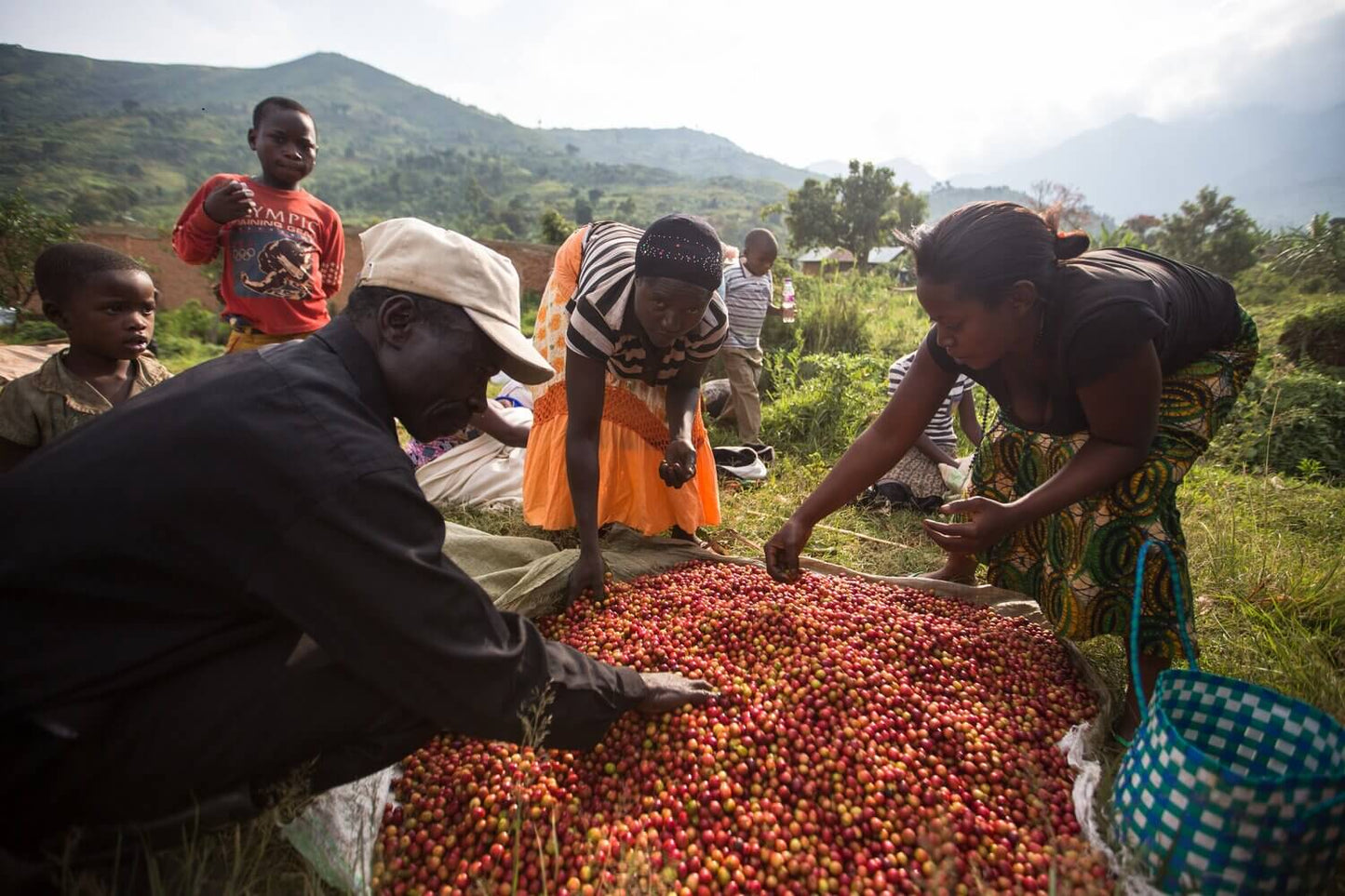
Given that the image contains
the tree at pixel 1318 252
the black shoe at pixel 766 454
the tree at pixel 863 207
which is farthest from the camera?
the tree at pixel 863 207

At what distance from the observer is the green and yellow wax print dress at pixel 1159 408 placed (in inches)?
69.8

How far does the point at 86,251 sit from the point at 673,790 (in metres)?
2.78

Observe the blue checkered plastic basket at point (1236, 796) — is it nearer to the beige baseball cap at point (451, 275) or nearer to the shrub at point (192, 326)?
the beige baseball cap at point (451, 275)

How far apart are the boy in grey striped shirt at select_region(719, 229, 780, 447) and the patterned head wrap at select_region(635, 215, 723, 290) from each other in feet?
10.1

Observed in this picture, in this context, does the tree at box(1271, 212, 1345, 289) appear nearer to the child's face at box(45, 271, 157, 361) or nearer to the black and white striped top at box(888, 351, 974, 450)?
the black and white striped top at box(888, 351, 974, 450)

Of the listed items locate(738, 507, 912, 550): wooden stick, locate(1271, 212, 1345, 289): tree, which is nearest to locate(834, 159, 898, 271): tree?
locate(1271, 212, 1345, 289): tree

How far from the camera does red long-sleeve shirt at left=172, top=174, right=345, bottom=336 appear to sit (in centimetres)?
315

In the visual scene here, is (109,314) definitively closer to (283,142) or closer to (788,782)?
(283,142)

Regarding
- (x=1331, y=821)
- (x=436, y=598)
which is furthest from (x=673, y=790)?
(x=1331, y=821)

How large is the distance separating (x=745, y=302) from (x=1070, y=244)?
4441 millimetres

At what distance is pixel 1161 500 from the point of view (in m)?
2.01

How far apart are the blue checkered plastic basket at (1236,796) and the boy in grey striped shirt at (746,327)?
153 inches

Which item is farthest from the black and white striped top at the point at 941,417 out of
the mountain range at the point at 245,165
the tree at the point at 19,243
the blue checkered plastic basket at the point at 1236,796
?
the mountain range at the point at 245,165

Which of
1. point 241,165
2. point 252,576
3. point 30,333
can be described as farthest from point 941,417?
point 241,165
